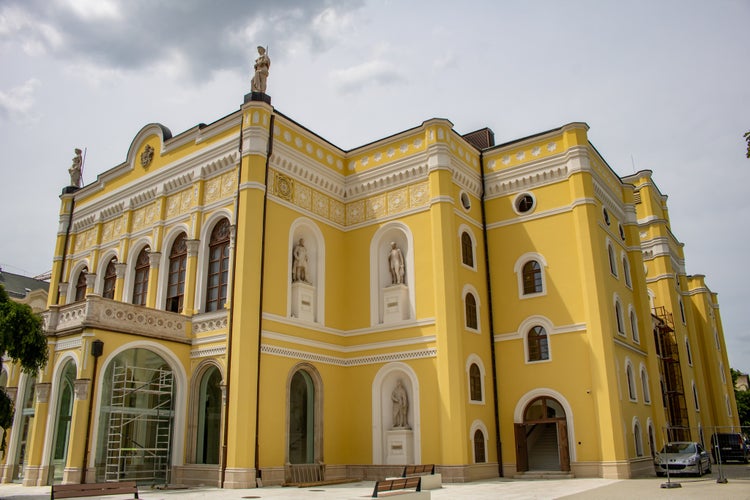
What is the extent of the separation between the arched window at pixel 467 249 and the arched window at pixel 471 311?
1255 mm

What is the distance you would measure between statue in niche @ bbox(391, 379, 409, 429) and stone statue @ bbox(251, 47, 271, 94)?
1150 cm

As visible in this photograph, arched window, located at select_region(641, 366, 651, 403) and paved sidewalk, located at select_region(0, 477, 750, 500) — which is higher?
arched window, located at select_region(641, 366, 651, 403)

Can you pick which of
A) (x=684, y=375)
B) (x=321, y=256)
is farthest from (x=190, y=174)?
(x=684, y=375)

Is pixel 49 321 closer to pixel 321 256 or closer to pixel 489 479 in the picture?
pixel 321 256

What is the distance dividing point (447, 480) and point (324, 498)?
5741mm

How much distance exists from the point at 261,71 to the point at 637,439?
18.4m

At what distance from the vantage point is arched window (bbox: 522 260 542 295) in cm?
2317

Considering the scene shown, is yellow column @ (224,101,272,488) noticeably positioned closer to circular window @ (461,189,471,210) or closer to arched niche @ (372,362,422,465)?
arched niche @ (372,362,422,465)

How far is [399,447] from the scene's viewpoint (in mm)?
21516

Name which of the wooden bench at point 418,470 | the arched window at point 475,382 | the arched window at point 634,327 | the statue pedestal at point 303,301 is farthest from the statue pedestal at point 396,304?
the arched window at point 634,327

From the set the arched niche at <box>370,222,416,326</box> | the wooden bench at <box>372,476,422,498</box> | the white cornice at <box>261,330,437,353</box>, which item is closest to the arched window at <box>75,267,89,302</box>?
the white cornice at <box>261,330,437,353</box>

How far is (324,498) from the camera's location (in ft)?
50.5

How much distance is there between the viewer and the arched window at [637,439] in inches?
869

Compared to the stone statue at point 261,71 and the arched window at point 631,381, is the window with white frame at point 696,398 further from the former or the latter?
the stone statue at point 261,71
